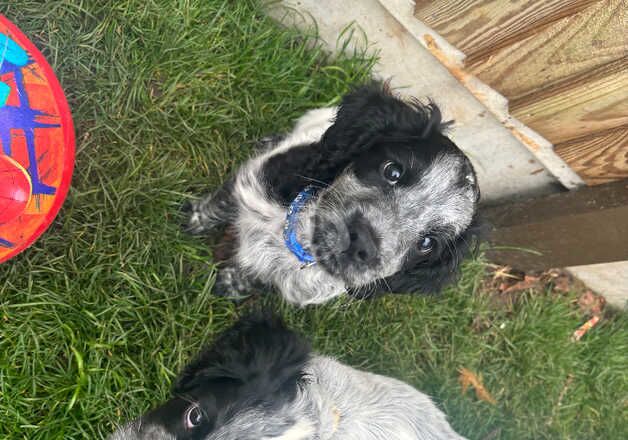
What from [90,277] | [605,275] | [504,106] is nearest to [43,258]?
[90,277]

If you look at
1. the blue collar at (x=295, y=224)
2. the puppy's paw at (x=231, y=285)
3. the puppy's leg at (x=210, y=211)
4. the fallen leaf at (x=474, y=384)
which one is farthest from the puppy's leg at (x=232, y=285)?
the fallen leaf at (x=474, y=384)

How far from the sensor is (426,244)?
8.59ft

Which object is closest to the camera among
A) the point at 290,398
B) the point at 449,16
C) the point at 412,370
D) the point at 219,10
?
the point at 290,398

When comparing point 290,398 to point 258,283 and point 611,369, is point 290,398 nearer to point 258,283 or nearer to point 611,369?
point 258,283

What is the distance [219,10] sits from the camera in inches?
129

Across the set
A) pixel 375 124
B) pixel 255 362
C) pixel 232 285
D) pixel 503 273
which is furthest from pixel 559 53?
pixel 232 285

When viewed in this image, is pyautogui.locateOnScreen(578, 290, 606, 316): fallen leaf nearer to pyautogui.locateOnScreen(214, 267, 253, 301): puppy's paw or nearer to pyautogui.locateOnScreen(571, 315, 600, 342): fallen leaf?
pyautogui.locateOnScreen(571, 315, 600, 342): fallen leaf

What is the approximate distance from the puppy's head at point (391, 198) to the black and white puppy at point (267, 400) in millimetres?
434

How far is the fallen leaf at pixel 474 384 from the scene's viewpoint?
12.3ft

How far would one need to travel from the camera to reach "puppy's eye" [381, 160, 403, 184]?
2486 mm

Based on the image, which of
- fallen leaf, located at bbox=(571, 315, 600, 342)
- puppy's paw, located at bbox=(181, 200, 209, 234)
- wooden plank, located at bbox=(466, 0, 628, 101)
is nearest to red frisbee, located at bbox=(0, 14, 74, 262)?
puppy's paw, located at bbox=(181, 200, 209, 234)

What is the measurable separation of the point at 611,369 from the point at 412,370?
1.54 m

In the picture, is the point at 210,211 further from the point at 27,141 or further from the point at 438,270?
the point at 438,270

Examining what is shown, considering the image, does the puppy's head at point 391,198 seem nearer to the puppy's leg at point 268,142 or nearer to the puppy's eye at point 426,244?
the puppy's eye at point 426,244
